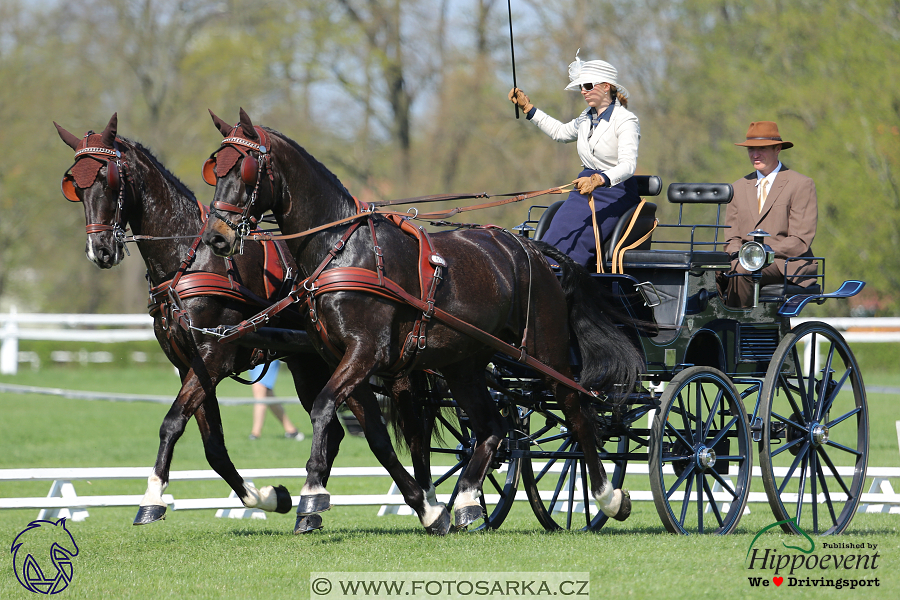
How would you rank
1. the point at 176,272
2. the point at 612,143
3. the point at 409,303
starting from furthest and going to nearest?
the point at 612,143 → the point at 176,272 → the point at 409,303

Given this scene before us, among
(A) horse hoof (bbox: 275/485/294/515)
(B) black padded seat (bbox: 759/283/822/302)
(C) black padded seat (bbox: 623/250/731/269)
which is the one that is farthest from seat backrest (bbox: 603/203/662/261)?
(A) horse hoof (bbox: 275/485/294/515)

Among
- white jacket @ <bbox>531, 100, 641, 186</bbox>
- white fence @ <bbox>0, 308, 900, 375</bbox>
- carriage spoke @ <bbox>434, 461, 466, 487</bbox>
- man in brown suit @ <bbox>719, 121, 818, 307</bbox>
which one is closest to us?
white jacket @ <bbox>531, 100, 641, 186</bbox>

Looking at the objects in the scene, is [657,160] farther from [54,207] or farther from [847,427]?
[54,207]

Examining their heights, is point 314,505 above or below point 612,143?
below

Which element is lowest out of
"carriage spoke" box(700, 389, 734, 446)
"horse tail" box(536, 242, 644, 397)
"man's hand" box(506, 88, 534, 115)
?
"carriage spoke" box(700, 389, 734, 446)

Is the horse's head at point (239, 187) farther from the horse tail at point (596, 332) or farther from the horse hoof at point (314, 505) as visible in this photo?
the horse tail at point (596, 332)

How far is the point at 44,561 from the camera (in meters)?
5.75

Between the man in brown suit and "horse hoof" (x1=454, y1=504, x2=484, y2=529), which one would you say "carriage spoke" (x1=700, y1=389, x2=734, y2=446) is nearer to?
the man in brown suit

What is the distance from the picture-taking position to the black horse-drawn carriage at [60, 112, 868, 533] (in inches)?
234

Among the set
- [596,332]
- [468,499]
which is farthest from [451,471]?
[596,332]

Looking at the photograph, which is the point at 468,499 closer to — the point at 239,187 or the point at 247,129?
the point at 239,187

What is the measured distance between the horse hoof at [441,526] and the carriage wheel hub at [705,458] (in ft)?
5.16

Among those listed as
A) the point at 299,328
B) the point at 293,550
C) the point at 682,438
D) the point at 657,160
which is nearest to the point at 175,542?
the point at 293,550

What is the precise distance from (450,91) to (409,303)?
19.9m
